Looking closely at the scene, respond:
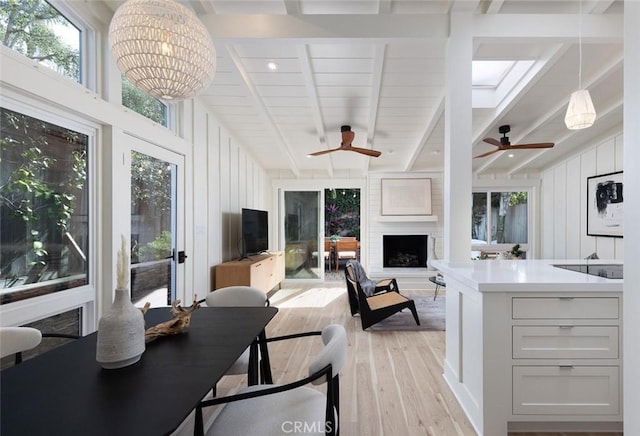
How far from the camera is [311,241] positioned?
6.29m

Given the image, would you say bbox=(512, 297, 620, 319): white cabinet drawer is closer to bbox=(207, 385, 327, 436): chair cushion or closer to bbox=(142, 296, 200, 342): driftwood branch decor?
bbox=(207, 385, 327, 436): chair cushion

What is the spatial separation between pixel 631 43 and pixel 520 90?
2.76 metres

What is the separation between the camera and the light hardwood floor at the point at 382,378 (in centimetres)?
190

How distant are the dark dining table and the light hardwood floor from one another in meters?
0.39

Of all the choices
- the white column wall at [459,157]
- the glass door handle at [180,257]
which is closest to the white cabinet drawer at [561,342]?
the white column wall at [459,157]

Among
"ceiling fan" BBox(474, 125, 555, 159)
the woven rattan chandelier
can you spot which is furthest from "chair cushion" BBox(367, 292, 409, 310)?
the woven rattan chandelier

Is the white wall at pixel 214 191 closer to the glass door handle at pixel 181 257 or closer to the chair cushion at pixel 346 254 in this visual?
the glass door handle at pixel 181 257

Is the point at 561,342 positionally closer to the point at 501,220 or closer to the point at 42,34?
the point at 42,34

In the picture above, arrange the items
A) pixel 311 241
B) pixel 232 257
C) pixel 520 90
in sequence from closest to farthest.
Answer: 1. pixel 520 90
2. pixel 232 257
3. pixel 311 241

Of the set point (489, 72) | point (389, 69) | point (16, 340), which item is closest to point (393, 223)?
point (489, 72)

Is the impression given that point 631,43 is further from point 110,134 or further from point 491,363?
point 110,134

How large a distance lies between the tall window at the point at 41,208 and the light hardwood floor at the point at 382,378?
4.00 ft

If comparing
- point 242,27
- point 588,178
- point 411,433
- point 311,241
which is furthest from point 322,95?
point 588,178

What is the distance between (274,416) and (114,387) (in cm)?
56
